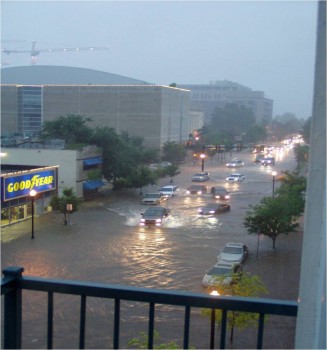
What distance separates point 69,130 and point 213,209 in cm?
A: 416

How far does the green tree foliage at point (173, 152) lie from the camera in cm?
1359

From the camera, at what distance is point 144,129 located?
14.2 m

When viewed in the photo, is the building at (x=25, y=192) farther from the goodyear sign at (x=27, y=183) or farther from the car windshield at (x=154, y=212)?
the car windshield at (x=154, y=212)

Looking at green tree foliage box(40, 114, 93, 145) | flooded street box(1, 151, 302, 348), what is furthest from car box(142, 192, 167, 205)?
green tree foliage box(40, 114, 93, 145)

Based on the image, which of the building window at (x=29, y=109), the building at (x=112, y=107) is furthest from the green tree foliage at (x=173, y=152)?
the building window at (x=29, y=109)

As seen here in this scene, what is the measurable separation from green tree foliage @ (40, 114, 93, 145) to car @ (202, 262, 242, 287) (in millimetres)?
6589

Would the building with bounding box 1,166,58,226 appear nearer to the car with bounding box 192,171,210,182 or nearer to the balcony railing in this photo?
the car with bounding box 192,171,210,182

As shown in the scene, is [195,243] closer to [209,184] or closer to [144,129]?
[209,184]

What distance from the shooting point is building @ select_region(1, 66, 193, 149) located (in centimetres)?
1392

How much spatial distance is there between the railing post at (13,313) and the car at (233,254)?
392cm

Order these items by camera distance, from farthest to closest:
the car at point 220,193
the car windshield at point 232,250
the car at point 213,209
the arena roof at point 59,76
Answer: the arena roof at point 59,76 < the car at point 220,193 < the car at point 213,209 < the car windshield at point 232,250

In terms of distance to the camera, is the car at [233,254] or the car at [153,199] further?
the car at [153,199]

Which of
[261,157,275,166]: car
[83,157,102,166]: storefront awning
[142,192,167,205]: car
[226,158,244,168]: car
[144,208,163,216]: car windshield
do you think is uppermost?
[83,157,102,166]: storefront awning

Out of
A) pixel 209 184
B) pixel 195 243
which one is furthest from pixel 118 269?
pixel 209 184
